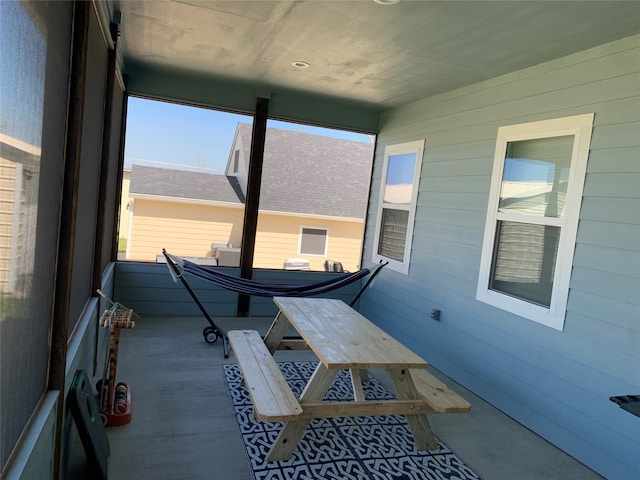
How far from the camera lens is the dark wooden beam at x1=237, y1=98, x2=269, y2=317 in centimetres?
486

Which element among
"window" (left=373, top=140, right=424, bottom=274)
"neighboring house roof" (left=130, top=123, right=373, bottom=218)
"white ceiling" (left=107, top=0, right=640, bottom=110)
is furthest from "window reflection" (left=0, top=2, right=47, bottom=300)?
"neighboring house roof" (left=130, top=123, right=373, bottom=218)

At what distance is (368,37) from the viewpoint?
2979 mm

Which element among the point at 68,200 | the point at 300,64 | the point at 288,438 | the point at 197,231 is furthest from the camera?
the point at 197,231

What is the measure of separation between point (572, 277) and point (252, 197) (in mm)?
3239

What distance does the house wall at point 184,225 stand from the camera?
541cm

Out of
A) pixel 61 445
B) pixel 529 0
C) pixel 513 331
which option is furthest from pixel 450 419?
pixel 529 0

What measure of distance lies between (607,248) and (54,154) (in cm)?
276

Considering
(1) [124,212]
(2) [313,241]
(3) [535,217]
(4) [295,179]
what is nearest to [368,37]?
(3) [535,217]

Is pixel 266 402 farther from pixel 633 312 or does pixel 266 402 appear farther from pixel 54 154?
pixel 633 312

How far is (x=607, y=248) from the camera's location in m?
2.58

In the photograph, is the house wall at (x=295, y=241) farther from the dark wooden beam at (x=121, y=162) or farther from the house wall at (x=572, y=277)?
the house wall at (x=572, y=277)

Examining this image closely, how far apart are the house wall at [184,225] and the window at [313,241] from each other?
4.25 feet

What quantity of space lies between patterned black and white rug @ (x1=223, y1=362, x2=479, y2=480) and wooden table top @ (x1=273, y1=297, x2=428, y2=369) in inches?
20.8

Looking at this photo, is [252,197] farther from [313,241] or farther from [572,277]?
[572,277]
